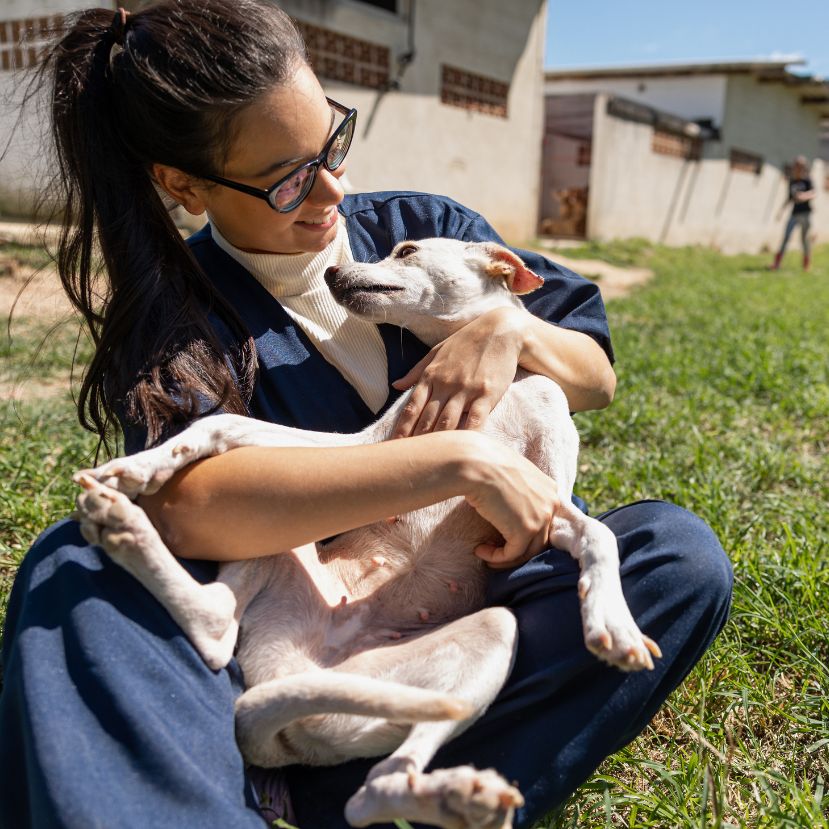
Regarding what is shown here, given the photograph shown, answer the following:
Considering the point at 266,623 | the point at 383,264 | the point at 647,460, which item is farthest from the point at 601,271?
the point at 266,623

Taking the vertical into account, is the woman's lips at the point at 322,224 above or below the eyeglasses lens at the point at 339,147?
below

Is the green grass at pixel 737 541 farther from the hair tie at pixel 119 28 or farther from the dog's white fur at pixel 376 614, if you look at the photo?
the hair tie at pixel 119 28

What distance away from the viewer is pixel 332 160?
1.95 m

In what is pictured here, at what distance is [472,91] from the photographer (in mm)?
11555

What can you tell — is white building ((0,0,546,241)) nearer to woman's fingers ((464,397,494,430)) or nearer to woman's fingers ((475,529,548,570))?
woman's fingers ((464,397,494,430))

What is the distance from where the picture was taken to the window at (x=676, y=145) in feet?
54.5

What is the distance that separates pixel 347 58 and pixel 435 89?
1.82 m

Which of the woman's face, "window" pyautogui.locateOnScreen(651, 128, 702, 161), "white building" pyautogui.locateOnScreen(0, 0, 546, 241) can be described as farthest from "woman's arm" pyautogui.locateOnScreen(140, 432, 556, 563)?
"window" pyautogui.locateOnScreen(651, 128, 702, 161)

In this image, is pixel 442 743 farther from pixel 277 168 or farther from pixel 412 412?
pixel 277 168

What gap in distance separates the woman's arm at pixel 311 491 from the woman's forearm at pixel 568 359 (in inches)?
18.8

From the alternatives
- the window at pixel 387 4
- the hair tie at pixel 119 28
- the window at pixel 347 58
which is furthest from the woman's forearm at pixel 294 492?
the window at pixel 387 4

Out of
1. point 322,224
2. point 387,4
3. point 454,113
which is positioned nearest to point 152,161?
point 322,224

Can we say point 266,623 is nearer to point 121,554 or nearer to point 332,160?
point 121,554

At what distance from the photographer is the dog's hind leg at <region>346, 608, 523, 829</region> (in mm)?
1351
